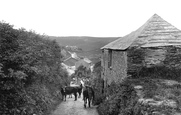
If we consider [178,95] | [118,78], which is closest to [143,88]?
[178,95]

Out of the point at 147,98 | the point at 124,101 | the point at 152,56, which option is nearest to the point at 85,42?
the point at 152,56

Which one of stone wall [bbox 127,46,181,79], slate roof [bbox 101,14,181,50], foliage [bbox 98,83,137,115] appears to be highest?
slate roof [bbox 101,14,181,50]

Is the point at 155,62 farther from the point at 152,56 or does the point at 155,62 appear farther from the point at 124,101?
the point at 124,101

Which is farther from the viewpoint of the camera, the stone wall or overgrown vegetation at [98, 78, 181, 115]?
the stone wall

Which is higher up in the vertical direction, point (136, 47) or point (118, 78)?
point (136, 47)

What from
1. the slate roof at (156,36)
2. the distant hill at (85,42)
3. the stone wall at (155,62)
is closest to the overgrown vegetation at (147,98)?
the stone wall at (155,62)

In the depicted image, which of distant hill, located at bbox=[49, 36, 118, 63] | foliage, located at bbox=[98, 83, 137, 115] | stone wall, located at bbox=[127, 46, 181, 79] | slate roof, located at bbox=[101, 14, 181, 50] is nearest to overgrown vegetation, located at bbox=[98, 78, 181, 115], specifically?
foliage, located at bbox=[98, 83, 137, 115]

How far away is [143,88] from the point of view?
9.00 meters

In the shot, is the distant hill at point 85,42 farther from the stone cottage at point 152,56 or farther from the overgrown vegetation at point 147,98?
the overgrown vegetation at point 147,98

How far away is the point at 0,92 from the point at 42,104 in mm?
3370

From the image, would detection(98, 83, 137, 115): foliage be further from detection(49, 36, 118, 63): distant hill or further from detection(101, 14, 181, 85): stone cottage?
detection(49, 36, 118, 63): distant hill

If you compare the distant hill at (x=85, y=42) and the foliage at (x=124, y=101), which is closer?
the foliage at (x=124, y=101)

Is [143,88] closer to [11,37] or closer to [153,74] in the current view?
[153,74]

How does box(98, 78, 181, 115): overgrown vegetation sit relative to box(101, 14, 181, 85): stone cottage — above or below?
below
